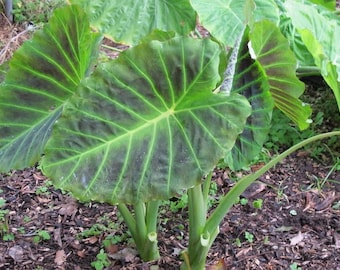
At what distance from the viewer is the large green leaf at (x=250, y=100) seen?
148 centimetres

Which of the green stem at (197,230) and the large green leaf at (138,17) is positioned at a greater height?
the large green leaf at (138,17)

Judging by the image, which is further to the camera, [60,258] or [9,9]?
[9,9]

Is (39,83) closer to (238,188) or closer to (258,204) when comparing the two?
(238,188)

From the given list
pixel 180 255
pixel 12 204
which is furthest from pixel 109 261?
pixel 12 204

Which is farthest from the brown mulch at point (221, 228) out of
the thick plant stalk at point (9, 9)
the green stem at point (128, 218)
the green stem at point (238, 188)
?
the thick plant stalk at point (9, 9)

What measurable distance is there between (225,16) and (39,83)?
0.73 metres

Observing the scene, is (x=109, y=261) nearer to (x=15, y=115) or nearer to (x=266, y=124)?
(x=15, y=115)

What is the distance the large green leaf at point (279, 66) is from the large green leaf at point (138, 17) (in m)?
0.43

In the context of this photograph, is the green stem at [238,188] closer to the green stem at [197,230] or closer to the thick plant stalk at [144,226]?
the green stem at [197,230]

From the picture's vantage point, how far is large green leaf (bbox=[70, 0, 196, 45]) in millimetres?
1916

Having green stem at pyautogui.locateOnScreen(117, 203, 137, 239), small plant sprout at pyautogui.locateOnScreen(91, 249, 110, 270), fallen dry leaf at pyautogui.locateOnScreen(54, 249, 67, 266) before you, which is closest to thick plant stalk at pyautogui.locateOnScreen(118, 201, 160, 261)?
green stem at pyautogui.locateOnScreen(117, 203, 137, 239)

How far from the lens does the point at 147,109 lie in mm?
1367

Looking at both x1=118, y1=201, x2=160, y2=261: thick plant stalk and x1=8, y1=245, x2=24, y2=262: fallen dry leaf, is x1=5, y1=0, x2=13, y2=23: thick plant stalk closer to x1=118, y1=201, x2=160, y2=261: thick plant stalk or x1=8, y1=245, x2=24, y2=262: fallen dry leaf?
x1=8, y1=245, x2=24, y2=262: fallen dry leaf

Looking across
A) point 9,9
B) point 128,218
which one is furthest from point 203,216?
point 9,9
